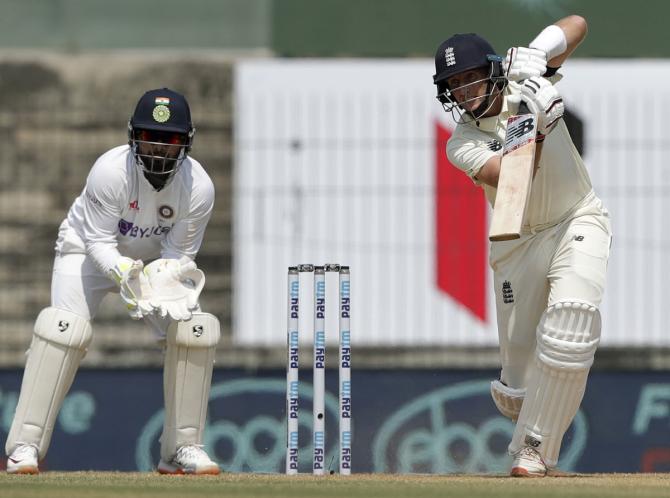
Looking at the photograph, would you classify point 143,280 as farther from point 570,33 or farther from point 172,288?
point 570,33

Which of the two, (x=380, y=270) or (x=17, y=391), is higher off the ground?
(x=380, y=270)

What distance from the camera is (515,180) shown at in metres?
6.98

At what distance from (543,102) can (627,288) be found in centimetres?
479

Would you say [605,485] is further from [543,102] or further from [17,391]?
[17,391]

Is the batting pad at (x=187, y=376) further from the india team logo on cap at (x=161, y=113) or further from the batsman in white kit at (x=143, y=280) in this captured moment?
the india team logo on cap at (x=161, y=113)

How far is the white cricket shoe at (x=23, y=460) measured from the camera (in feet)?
24.2

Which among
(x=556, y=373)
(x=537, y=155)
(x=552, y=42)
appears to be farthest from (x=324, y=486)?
(x=552, y=42)

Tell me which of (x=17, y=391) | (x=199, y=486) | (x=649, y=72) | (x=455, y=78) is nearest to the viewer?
(x=199, y=486)

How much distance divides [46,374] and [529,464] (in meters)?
1.93

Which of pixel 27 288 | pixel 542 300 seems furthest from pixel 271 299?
pixel 542 300

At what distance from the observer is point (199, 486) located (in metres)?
6.68

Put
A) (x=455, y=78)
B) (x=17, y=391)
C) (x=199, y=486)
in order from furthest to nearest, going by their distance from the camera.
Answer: (x=17, y=391) < (x=455, y=78) < (x=199, y=486)

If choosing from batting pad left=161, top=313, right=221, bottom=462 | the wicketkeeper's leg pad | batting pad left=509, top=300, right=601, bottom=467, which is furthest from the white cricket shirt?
batting pad left=161, top=313, right=221, bottom=462

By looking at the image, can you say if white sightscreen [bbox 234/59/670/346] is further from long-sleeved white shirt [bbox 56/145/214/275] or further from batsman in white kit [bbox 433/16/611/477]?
batsman in white kit [bbox 433/16/611/477]
